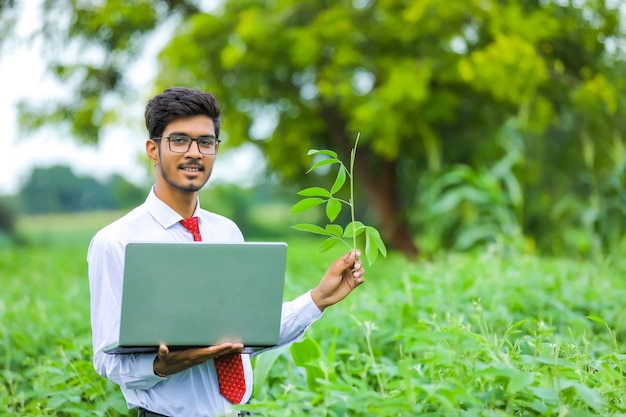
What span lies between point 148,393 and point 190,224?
1.57 feet

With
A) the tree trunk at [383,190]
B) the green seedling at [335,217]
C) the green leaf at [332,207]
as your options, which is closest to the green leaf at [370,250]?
the green seedling at [335,217]

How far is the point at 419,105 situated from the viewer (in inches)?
424

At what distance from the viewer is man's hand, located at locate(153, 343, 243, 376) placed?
225 cm

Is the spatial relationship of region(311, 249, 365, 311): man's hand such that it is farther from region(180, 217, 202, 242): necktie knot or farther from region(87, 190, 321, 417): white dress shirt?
region(180, 217, 202, 242): necktie knot

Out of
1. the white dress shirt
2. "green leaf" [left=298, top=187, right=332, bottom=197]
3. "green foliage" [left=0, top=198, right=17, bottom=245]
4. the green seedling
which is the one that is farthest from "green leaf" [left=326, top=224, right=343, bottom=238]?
"green foliage" [left=0, top=198, right=17, bottom=245]

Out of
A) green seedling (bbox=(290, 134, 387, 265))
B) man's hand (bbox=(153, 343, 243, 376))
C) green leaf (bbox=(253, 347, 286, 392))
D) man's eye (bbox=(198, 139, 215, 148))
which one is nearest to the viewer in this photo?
man's hand (bbox=(153, 343, 243, 376))

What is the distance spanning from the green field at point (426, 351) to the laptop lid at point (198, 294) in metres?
0.22

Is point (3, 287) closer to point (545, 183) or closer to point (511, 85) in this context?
point (511, 85)

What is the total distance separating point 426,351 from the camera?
2617mm

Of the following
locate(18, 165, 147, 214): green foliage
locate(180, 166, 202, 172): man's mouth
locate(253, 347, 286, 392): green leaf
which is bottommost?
locate(253, 347, 286, 392): green leaf

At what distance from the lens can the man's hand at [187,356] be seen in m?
2.25

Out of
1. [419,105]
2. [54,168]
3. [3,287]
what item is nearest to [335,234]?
[3,287]

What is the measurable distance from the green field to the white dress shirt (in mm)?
211

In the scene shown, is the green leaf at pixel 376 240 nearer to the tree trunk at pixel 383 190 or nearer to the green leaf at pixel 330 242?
the green leaf at pixel 330 242
